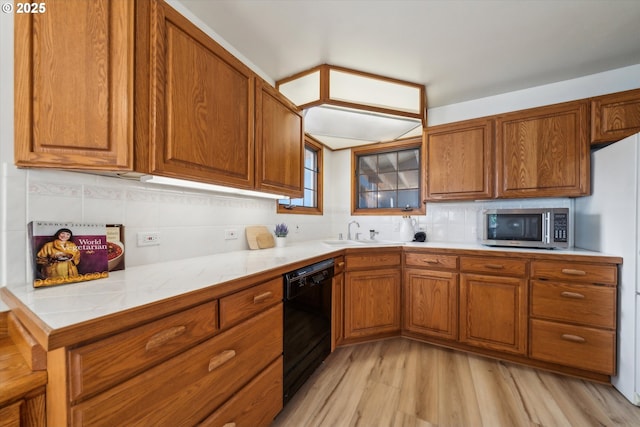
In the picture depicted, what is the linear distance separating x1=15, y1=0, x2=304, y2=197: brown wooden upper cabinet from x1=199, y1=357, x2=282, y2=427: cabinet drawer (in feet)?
3.44

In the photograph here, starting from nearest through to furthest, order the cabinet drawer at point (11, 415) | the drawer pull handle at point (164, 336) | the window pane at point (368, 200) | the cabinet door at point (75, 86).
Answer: the cabinet drawer at point (11, 415), the drawer pull handle at point (164, 336), the cabinet door at point (75, 86), the window pane at point (368, 200)

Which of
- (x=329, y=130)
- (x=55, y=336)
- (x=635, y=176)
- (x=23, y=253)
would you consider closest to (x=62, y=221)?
(x=23, y=253)

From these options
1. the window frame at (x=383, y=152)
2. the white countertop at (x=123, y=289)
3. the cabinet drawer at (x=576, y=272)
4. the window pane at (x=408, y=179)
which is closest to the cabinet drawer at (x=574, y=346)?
the cabinet drawer at (x=576, y=272)

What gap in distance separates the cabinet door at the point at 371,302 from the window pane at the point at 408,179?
118 centimetres

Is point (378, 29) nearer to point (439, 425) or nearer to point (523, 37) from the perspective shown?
point (523, 37)

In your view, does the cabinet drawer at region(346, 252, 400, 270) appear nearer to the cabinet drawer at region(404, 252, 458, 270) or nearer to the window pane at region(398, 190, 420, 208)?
the cabinet drawer at region(404, 252, 458, 270)

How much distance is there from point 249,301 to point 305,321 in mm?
593

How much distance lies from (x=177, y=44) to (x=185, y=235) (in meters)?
1.04

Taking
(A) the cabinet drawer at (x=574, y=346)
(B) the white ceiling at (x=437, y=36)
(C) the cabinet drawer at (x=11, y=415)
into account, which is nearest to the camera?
(C) the cabinet drawer at (x=11, y=415)

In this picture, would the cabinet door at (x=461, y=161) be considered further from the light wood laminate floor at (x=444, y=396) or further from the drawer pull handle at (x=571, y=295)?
the light wood laminate floor at (x=444, y=396)

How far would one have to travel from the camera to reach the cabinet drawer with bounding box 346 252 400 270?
7.16 feet

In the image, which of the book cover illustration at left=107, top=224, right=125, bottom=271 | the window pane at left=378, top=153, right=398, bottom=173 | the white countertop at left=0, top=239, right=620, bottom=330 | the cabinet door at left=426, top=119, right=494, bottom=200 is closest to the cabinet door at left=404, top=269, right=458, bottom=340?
the cabinet door at left=426, top=119, right=494, bottom=200

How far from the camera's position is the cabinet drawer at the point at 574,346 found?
65.5 inches

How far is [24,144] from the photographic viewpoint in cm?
88
